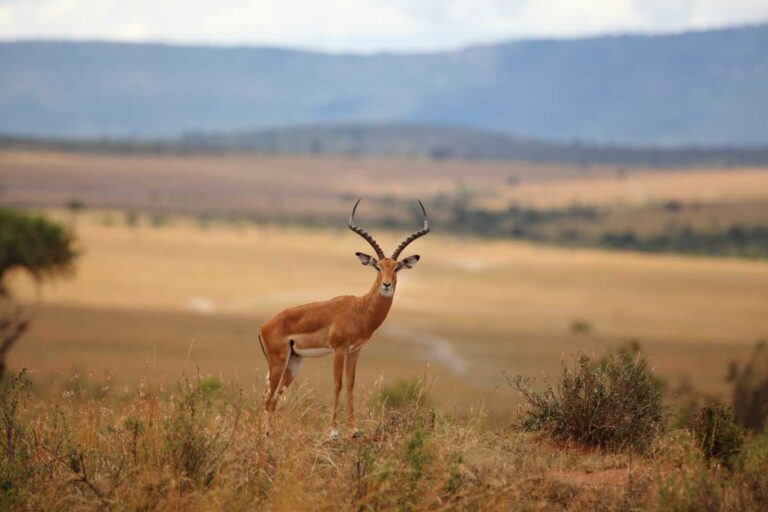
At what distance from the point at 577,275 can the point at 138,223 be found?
38958 millimetres

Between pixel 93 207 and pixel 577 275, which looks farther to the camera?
pixel 93 207

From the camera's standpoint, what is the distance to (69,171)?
138 metres

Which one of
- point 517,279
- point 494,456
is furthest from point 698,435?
point 517,279

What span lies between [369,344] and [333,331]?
39230 millimetres

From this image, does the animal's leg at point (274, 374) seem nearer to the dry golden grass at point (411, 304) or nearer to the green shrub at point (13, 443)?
the green shrub at point (13, 443)

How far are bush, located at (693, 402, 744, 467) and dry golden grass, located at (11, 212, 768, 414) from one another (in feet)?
63.9

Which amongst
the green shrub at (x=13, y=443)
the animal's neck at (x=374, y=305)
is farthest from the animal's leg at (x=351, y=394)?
the green shrub at (x=13, y=443)

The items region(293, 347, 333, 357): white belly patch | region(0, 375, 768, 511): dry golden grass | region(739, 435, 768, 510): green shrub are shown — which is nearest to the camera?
region(0, 375, 768, 511): dry golden grass

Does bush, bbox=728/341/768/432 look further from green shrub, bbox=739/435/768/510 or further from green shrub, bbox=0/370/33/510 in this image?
green shrub, bbox=0/370/33/510

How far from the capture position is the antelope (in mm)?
12172

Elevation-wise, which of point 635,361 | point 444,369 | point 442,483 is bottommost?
point 444,369

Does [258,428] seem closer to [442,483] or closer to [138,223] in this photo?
[442,483]

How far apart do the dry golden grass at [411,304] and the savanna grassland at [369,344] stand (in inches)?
10.9

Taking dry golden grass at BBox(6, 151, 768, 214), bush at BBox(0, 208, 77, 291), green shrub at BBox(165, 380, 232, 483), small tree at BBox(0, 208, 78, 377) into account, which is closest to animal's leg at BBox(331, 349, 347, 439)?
green shrub at BBox(165, 380, 232, 483)
